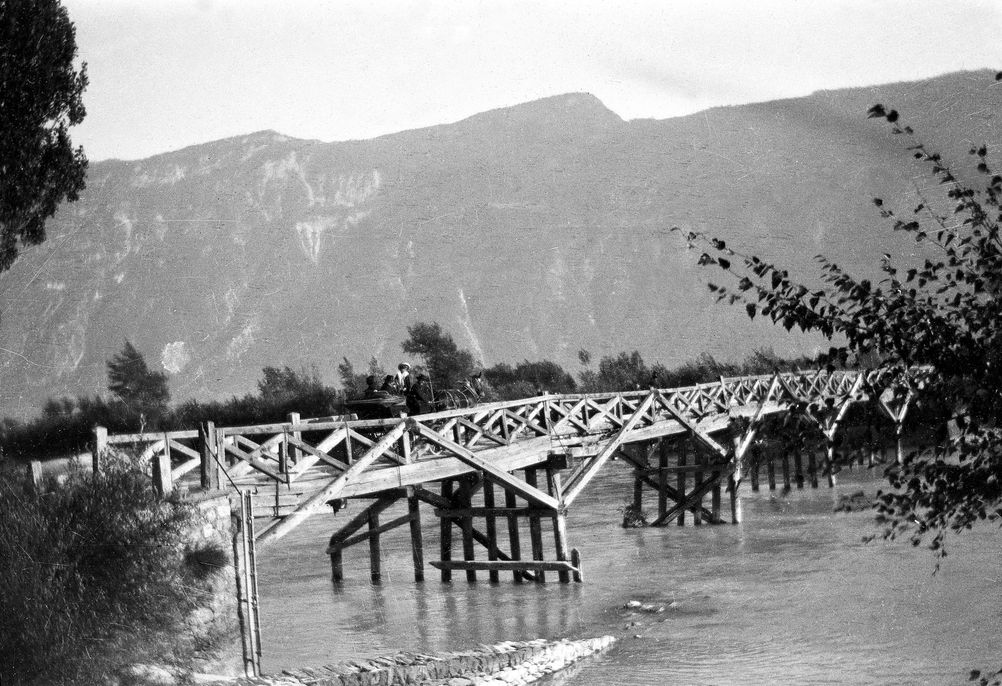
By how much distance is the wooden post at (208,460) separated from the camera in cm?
1168

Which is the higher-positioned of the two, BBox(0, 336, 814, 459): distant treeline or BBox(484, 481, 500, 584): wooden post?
BBox(0, 336, 814, 459): distant treeline

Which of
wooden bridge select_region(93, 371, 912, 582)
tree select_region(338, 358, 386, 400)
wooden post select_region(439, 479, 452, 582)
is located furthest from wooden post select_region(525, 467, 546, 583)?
tree select_region(338, 358, 386, 400)

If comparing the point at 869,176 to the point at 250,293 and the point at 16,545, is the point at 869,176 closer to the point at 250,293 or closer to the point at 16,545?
the point at 250,293

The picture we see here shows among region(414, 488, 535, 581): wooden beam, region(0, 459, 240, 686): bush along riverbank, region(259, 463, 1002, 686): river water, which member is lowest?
region(259, 463, 1002, 686): river water

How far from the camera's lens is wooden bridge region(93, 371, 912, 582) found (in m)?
11.7

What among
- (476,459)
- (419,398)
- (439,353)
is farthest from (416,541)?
(439,353)

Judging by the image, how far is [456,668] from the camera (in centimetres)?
1266

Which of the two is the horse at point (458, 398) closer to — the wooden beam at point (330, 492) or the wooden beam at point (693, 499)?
the wooden beam at point (330, 492)

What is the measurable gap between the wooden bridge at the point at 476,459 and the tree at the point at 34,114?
5.73m

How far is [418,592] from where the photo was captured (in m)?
20.5

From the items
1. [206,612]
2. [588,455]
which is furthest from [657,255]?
[206,612]

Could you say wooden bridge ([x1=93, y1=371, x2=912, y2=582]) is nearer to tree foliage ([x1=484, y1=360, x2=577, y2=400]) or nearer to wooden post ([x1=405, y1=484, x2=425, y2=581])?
wooden post ([x1=405, y1=484, x2=425, y2=581])

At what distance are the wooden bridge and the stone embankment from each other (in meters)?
1.69

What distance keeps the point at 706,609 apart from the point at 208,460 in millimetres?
9288
